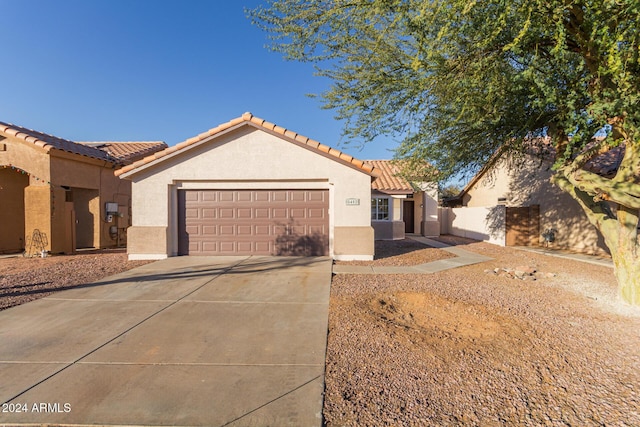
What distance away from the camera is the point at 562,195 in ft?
42.2

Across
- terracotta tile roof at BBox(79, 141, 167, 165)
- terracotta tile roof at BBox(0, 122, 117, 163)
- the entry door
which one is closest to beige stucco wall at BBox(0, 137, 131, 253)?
terracotta tile roof at BBox(0, 122, 117, 163)

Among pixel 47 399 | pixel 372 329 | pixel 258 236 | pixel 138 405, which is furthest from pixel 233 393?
pixel 258 236

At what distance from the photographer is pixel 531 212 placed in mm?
14305

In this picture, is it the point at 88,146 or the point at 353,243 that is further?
the point at 88,146

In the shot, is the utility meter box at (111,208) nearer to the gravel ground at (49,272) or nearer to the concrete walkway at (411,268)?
the gravel ground at (49,272)

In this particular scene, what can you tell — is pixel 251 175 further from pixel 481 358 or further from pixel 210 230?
pixel 481 358

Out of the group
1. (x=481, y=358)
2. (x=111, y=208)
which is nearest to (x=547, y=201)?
(x=481, y=358)

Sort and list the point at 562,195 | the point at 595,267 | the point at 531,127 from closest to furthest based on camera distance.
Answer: the point at 531,127
the point at 595,267
the point at 562,195

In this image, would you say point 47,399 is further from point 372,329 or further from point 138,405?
point 372,329

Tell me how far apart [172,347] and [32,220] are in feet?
36.4

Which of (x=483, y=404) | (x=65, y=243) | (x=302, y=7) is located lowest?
(x=483, y=404)

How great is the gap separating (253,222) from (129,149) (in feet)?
38.4

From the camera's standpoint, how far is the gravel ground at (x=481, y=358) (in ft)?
8.53

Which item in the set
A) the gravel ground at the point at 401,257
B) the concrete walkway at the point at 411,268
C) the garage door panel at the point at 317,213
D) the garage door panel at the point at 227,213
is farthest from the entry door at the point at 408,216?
the garage door panel at the point at 227,213
